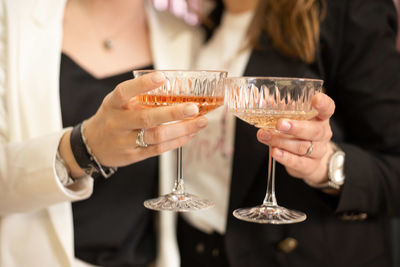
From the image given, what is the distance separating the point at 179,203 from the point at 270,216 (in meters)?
0.22

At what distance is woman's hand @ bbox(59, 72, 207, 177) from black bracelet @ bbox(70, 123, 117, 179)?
0.05ft

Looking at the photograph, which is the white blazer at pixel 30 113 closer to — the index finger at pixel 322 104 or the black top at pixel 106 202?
the black top at pixel 106 202

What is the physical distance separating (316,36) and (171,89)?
1.92ft

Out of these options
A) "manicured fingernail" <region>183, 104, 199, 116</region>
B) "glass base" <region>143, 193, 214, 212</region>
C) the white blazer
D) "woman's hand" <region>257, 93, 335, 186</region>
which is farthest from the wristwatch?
the white blazer

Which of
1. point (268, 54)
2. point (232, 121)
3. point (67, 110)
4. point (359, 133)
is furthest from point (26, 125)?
point (359, 133)

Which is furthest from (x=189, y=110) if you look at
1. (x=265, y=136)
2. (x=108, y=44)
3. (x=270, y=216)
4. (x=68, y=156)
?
(x=108, y=44)

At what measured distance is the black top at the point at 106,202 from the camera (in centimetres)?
142

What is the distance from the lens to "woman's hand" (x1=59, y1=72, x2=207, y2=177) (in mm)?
878

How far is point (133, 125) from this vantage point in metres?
0.94

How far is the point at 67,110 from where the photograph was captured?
1401 mm

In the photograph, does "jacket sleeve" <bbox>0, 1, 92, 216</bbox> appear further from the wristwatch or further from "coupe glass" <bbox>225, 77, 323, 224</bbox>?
the wristwatch

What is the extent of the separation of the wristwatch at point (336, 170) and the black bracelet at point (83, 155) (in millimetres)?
574

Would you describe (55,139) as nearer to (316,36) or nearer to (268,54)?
(268,54)

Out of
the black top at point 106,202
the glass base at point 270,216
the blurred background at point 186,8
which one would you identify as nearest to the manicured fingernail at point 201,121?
the glass base at point 270,216
